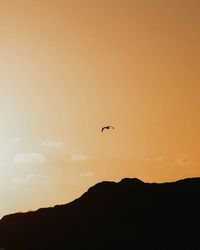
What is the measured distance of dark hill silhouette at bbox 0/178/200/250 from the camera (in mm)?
136750

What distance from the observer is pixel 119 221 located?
479ft

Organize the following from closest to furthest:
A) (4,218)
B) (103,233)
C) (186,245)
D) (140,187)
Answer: (186,245)
(103,233)
(140,187)
(4,218)

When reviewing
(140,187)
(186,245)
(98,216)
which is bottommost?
(186,245)

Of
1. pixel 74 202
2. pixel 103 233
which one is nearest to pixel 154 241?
pixel 103 233

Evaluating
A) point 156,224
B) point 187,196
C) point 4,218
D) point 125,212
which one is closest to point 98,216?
point 125,212

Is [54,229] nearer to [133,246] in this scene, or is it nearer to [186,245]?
[133,246]

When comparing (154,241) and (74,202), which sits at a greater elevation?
(74,202)

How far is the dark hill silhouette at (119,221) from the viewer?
5384 inches

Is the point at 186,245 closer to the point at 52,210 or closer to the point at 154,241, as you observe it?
the point at 154,241

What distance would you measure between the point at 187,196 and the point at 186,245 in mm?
19670

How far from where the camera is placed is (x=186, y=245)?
132000 mm

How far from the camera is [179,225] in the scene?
459 ft

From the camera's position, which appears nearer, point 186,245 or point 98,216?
point 186,245

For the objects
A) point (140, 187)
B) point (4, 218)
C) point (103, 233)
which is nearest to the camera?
point (103, 233)
